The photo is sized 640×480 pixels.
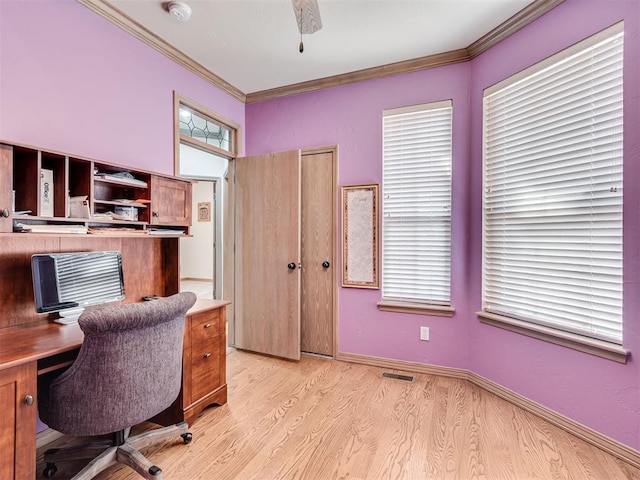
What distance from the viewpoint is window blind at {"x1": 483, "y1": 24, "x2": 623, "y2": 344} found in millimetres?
1858

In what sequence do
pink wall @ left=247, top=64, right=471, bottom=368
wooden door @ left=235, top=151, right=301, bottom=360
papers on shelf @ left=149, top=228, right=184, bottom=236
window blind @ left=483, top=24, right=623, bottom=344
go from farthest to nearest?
1. wooden door @ left=235, top=151, right=301, bottom=360
2. pink wall @ left=247, top=64, right=471, bottom=368
3. papers on shelf @ left=149, top=228, right=184, bottom=236
4. window blind @ left=483, top=24, right=623, bottom=344

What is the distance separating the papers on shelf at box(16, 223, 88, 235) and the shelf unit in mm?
16

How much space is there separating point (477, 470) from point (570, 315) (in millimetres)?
1084

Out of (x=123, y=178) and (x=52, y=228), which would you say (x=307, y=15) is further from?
(x=52, y=228)

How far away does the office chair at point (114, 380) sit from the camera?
138 cm

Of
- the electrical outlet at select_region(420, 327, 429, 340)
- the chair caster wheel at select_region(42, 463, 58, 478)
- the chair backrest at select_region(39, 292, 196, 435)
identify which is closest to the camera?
the chair backrest at select_region(39, 292, 196, 435)

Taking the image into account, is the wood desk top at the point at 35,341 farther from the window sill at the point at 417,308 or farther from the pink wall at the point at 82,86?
the window sill at the point at 417,308

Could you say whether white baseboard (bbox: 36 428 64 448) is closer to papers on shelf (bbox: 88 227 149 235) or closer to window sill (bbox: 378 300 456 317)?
papers on shelf (bbox: 88 227 149 235)

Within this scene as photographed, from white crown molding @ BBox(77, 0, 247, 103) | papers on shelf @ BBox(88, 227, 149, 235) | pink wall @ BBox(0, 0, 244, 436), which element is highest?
white crown molding @ BBox(77, 0, 247, 103)

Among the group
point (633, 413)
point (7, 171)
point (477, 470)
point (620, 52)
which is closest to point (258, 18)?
point (7, 171)

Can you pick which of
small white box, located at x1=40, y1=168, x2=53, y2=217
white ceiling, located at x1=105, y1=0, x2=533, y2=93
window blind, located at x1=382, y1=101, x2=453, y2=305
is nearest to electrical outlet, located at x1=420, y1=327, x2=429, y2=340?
window blind, located at x1=382, y1=101, x2=453, y2=305

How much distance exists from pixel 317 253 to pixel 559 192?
1.99 meters

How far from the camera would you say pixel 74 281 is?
191cm

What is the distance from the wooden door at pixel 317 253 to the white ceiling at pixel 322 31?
2.85ft
